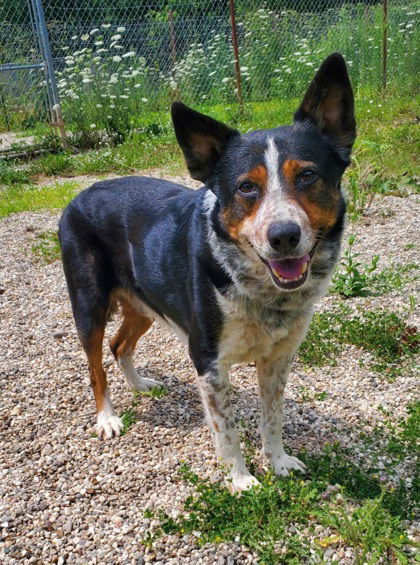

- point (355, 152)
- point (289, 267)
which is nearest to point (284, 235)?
point (289, 267)

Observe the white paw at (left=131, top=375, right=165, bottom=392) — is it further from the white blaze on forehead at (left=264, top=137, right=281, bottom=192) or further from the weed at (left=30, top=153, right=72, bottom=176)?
the weed at (left=30, top=153, right=72, bottom=176)

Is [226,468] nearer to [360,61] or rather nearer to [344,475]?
[344,475]

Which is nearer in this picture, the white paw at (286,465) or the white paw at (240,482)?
the white paw at (240,482)

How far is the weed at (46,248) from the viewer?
5.92 meters

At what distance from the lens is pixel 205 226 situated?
9.05ft

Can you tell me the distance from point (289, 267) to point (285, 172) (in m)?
0.39

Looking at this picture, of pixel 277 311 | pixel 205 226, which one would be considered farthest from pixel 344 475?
pixel 205 226

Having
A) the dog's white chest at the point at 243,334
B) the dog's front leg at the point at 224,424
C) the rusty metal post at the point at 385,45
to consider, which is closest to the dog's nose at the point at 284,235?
the dog's white chest at the point at 243,334

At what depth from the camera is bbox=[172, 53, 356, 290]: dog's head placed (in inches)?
92.6

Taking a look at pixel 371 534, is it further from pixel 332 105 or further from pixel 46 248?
pixel 46 248

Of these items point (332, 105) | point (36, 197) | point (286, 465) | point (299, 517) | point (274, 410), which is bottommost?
point (36, 197)

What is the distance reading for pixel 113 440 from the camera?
3.30 meters

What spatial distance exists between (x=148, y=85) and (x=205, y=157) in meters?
9.27

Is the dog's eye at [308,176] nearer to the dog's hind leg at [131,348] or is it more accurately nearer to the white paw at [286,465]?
the white paw at [286,465]
